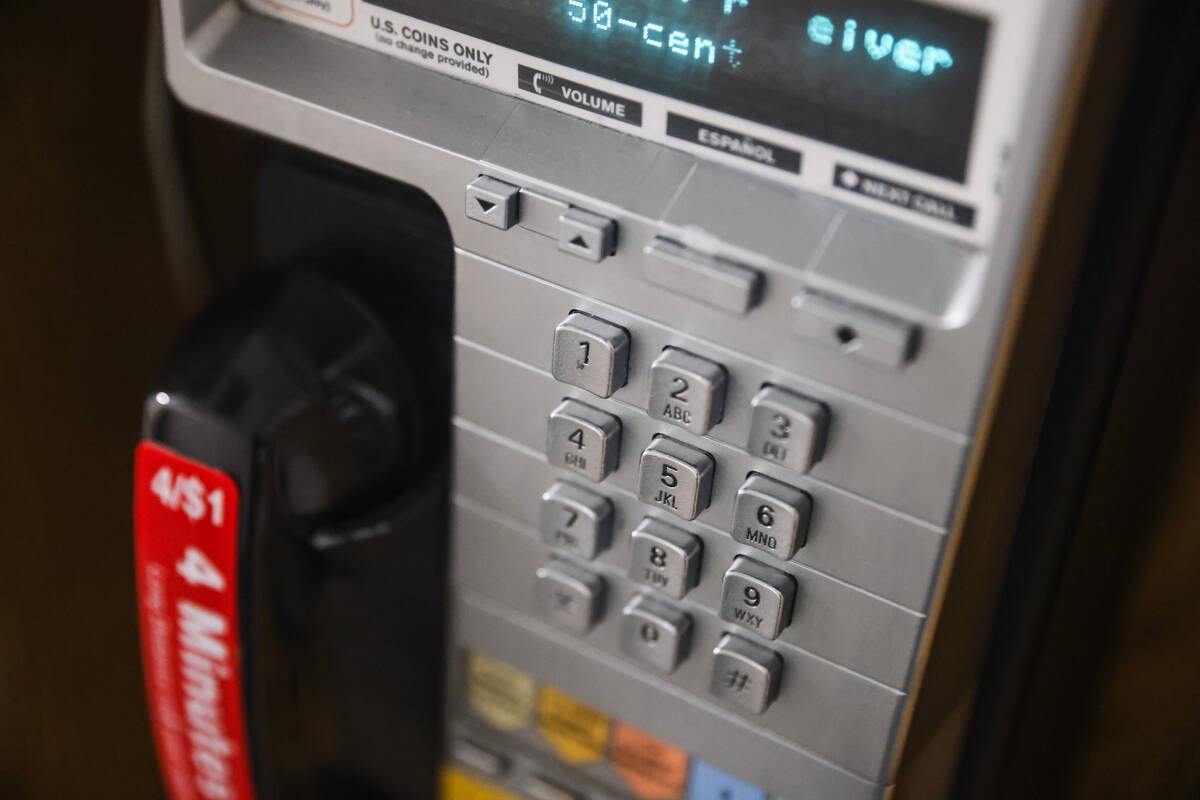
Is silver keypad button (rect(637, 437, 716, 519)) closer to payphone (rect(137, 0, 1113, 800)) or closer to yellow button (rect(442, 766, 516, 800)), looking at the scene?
payphone (rect(137, 0, 1113, 800))

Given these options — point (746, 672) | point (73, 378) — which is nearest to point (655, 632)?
point (746, 672)

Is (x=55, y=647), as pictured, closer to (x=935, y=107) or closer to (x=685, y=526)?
(x=685, y=526)

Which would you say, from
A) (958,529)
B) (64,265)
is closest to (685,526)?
(958,529)

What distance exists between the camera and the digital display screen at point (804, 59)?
0.36 m

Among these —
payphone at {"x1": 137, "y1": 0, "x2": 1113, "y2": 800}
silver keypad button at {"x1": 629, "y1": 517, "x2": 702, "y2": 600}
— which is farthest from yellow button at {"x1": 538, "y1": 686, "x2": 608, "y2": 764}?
silver keypad button at {"x1": 629, "y1": 517, "x2": 702, "y2": 600}

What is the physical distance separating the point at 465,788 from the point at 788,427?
0.98 ft

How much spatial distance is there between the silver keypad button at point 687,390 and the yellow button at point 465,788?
0.25m

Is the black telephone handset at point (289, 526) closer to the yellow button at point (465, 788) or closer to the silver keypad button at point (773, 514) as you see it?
the yellow button at point (465, 788)

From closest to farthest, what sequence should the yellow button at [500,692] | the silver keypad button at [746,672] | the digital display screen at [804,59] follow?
the digital display screen at [804,59] → the silver keypad button at [746,672] → the yellow button at [500,692]

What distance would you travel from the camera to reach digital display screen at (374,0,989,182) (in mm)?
359

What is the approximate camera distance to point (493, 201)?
425 millimetres

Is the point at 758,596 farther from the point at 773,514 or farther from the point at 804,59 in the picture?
the point at 804,59

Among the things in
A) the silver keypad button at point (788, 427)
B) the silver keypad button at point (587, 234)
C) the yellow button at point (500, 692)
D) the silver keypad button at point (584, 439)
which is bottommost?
the yellow button at point (500, 692)

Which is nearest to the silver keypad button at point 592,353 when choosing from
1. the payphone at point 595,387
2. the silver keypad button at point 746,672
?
the payphone at point 595,387
